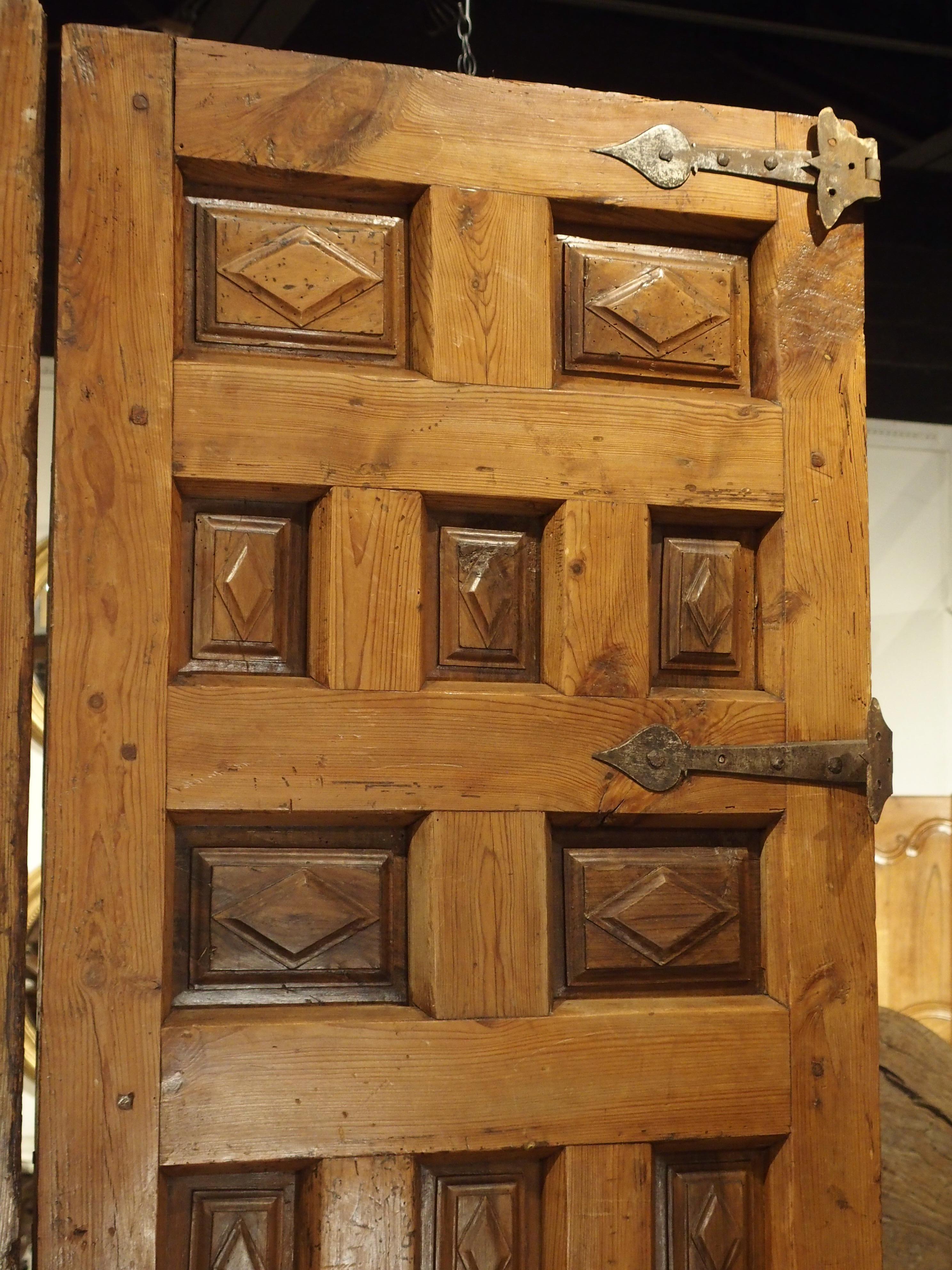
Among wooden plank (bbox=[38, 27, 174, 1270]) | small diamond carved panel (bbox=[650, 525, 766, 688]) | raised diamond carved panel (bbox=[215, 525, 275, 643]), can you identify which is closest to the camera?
wooden plank (bbox=[38, 27, 174, 1270])

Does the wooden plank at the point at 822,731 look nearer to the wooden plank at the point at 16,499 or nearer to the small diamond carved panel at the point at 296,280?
the small diamond carved panel at the point at 296,280

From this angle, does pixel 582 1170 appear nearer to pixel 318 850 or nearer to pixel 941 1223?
pixel 318 850

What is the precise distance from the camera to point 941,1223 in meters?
1.73

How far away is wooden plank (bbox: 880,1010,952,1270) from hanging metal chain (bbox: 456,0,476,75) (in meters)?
1.49

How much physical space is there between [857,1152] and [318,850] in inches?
28.3

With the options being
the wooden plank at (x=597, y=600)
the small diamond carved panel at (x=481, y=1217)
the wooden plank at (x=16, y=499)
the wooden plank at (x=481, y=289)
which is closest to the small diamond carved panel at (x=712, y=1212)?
the small diamond carved panel at (x=481, y=1217)

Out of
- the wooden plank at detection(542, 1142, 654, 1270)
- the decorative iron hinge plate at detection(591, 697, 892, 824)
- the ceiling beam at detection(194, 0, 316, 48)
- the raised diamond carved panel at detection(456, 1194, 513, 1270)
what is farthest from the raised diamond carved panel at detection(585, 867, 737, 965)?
the ceiling beam at detection(194, 0, 316, 48)

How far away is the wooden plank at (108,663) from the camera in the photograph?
4.20 ft

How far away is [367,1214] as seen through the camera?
133cm

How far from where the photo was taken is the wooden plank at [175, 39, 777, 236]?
4.58 ft

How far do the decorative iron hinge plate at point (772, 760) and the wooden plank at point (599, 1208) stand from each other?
16.1 inches

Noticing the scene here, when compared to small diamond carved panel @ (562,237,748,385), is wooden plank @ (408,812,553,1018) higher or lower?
lower

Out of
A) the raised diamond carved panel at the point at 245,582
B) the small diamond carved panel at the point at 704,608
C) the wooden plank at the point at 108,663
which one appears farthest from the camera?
the small diamond carved panel at the point at 704,608

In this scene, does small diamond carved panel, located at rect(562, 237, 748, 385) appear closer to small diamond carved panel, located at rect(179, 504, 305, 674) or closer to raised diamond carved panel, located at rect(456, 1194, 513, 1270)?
small diamond carved panel, located at rect(179, 504, 305, 674)
